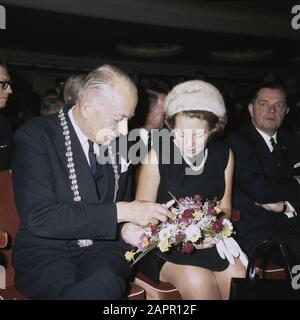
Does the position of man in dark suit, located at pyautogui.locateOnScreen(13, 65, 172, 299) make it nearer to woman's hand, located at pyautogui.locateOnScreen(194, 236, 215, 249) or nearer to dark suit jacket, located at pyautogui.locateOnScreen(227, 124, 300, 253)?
woman's hand, located at pyautogui.locateOnScreen(194, 236, 215, 249)

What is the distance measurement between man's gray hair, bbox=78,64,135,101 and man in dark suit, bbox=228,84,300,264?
1.37m

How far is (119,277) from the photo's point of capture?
2.22 meters

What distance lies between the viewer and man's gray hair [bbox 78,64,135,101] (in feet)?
→ 7.47

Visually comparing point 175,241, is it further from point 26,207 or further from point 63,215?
point 26,207

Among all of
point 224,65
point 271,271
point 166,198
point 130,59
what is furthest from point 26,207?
point 224,65

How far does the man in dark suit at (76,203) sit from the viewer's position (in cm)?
216

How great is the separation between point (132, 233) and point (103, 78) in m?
0.89

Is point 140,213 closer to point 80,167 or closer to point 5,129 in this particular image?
point 80,167

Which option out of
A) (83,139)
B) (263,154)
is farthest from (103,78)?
(263,154)

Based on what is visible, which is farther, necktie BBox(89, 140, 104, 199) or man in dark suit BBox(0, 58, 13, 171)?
man in dark suit BBox(0, 58, 13, 171)

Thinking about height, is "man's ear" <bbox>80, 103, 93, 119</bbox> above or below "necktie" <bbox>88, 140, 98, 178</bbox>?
above

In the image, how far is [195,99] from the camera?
2689 mm

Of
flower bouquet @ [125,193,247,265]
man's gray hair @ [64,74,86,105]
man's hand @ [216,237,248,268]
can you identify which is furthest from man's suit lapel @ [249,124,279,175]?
man's gray hair @ [64,74,86,105]
